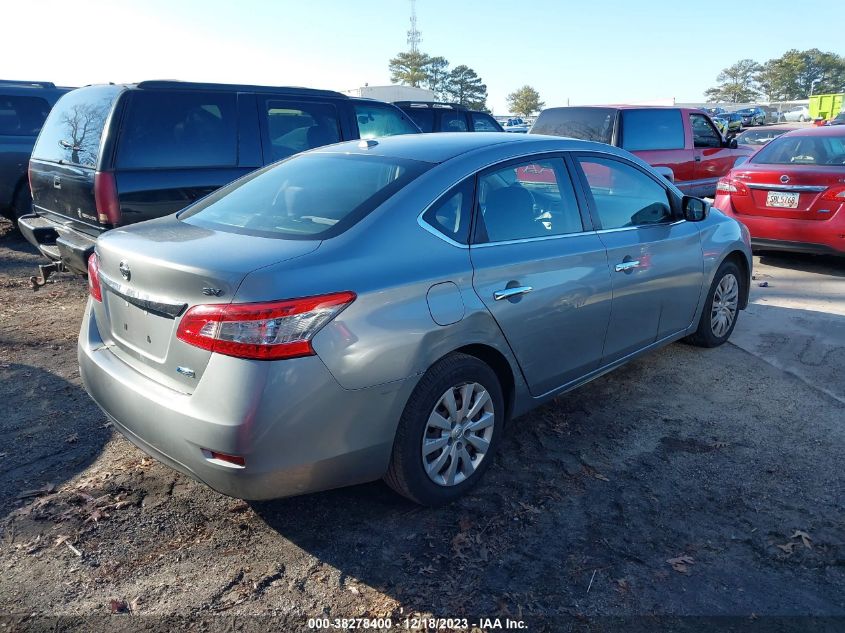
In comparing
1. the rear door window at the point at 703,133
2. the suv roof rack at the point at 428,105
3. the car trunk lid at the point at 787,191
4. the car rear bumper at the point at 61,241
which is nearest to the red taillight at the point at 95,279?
the car rear bumper at the point at 61,241

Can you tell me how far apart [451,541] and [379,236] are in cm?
134

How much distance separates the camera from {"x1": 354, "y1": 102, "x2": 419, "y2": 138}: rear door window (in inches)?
301

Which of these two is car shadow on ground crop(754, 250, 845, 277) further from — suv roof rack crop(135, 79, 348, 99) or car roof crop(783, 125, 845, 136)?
suv roof rack crop(135, 79, 348, 99)

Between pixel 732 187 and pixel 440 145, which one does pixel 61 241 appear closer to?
pixel 440 145

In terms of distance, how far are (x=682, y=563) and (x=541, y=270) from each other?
1.47 metres

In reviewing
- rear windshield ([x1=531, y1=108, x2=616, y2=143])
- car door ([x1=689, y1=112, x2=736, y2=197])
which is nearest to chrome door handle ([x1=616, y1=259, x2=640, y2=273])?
rear windshield ([x1=531, y1=108, x2=616, y2=143])

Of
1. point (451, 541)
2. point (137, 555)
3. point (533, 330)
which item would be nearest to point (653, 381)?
point (533, 330)

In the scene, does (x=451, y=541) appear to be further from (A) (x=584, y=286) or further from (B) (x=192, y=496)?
(A) (x=584, y=286)

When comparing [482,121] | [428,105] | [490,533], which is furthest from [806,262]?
[490,533]

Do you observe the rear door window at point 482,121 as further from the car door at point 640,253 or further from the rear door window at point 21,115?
the car door at point 640,253

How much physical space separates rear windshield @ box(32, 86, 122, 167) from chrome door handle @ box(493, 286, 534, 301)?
3.90 metres

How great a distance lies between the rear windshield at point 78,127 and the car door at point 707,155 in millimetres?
8544

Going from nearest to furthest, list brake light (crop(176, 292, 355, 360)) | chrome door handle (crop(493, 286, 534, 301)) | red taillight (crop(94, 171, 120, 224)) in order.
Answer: brake light (crop(176, 292, 355, 360))
chrome door handle (crop(493, 286, 534, 301))
red taillight (crop(94, 171, 120, 224))

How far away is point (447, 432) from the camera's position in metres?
3.18
